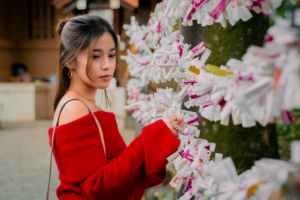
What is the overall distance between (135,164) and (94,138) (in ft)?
0.71

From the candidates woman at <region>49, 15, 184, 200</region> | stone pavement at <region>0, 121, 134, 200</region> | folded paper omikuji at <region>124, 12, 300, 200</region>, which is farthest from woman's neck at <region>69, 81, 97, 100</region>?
stone pavement at <region>0, 121, 134, 200</region>

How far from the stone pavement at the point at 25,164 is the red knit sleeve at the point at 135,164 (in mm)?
2868

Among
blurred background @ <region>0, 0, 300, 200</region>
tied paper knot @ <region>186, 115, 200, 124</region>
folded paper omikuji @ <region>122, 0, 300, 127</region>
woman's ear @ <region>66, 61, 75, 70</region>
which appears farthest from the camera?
blurred background @ <region>0, 0, 300, 200</region>

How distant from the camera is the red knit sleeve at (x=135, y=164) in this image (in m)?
1.12

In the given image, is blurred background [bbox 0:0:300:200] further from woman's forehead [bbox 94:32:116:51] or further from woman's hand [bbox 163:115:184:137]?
woman's hand [bbox 163:115:184:137]

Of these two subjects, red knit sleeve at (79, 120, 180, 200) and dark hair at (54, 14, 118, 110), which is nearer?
red knit sleeve at (79, 120, 180, 200)

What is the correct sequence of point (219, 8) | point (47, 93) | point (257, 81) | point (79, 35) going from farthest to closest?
1. point (47, 93)
2. point (79, 35)
3. point (219, 8)
4. point (257, 81)

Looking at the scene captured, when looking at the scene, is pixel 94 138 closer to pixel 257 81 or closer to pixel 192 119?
pixel 192 119

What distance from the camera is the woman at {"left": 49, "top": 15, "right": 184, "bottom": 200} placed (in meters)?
1.14

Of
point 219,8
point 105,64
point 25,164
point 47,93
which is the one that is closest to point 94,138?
point 105,64

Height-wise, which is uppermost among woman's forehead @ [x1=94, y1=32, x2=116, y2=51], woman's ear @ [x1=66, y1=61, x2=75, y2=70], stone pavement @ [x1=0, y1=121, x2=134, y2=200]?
woman's forehead @ [x1=94, y1=32, x2=116, y2=51]

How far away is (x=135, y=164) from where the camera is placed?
3.80ft

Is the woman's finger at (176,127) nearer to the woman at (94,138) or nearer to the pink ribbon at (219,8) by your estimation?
the woman at (94,138)

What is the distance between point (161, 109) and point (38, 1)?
12399mm
